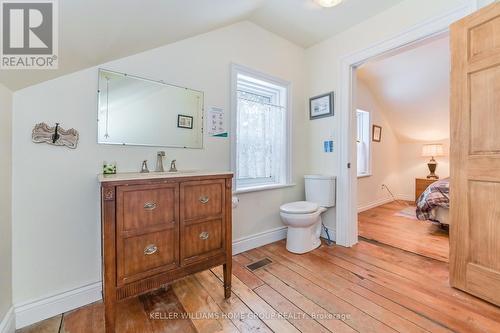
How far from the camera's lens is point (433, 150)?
432 centimetres

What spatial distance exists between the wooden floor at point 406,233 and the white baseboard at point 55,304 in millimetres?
2784

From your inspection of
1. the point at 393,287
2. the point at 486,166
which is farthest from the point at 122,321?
the point at 486,166

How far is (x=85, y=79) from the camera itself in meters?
1.48

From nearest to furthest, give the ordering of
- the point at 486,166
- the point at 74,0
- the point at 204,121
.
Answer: the point at 74,0 < the point at 486,166 < the point at 204,121

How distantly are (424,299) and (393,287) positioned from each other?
7.3 inches

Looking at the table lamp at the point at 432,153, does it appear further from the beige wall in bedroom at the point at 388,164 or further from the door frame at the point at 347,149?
the door frame at the point at 347,149

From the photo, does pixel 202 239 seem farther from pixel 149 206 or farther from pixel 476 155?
pixel 476 155

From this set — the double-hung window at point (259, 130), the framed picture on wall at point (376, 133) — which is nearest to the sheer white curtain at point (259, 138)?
the double-hung window at point (259, 130)

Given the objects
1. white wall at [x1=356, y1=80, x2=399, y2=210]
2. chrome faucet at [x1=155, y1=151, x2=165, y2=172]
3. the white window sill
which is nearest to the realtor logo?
chrome faucet at [x1=155, y1=151, x2=165, y2=172]

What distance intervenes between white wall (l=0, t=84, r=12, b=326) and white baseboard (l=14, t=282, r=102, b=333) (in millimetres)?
101

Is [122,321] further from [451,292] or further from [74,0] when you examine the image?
[451,292]

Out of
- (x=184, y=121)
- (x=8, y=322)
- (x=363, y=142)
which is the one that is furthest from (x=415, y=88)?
(x=8, y=322)

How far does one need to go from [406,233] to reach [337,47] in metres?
2.44

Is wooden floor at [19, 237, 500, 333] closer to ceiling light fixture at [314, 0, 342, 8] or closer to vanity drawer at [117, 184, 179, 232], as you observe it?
vanity drawer at [117, 184, 179, 232]
